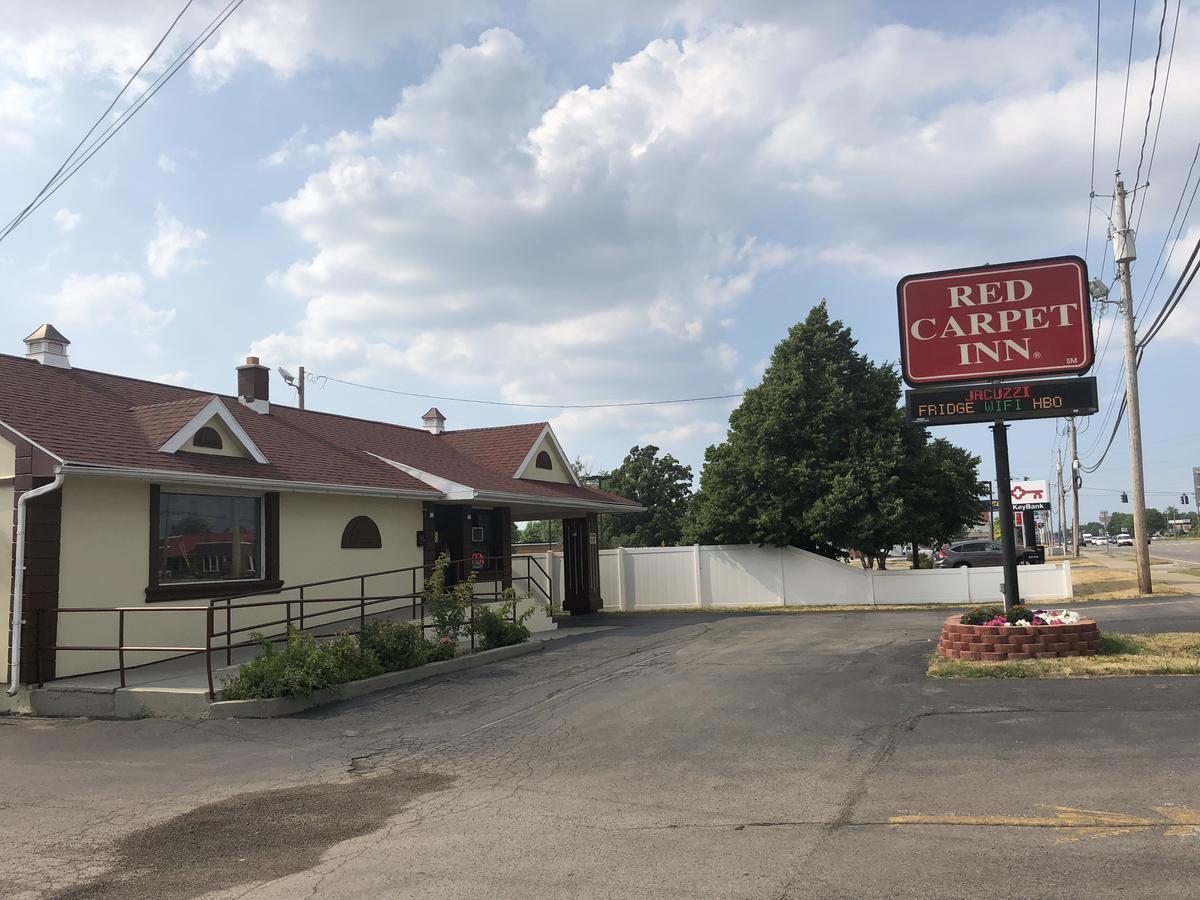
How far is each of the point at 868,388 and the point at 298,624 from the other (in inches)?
674

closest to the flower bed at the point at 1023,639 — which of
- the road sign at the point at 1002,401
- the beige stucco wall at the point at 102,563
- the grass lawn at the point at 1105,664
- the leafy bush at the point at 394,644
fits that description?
the grass lawn at the point at 1105,664

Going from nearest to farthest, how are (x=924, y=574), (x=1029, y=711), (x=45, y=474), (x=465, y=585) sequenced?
(x=1029, y=711)
(x=45, y=474)
(x=465, y=585)
(x=924, y=574)

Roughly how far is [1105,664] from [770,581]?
15.3 meters

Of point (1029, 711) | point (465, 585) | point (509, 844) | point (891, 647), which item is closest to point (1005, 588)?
point (891, 647)

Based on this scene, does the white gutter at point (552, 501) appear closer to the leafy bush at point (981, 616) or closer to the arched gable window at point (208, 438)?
the arched gable window at point (208, 438)

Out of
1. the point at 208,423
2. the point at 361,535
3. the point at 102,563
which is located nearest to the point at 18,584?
the point at 102,563

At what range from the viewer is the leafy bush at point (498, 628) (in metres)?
15.2

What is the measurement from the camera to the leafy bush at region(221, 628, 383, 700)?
10.8 metres

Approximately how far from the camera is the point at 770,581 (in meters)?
26.1

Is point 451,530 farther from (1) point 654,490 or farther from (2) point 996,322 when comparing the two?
(1) point 654,490

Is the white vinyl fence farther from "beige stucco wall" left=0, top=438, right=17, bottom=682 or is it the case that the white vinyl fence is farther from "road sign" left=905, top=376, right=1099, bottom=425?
"beige stucco wall" left=0, top=438, right=17, bottom=682

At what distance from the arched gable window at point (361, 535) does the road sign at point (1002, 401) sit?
10.2 m

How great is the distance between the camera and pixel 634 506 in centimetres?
2591

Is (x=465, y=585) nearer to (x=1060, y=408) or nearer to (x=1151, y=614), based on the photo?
(x=1060, y=408)
